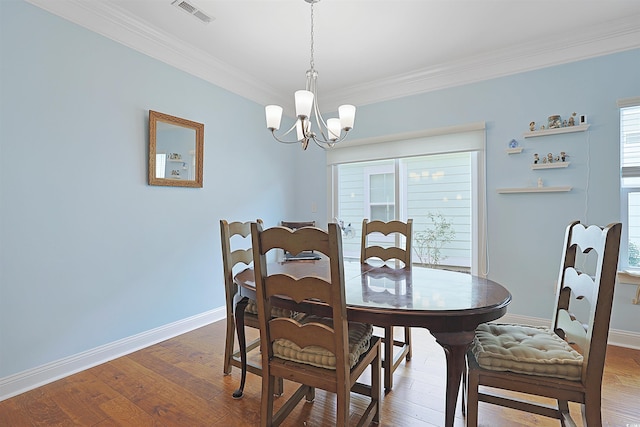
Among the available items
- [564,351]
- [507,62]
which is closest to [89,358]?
[564,351]

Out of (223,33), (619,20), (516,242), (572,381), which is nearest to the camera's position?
(572,381)

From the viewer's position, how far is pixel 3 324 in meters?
1.84

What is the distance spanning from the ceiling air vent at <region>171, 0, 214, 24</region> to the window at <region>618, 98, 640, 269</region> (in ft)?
11.0

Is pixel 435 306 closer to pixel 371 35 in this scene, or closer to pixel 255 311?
pixel 255 311

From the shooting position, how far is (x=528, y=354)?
1.25 meters

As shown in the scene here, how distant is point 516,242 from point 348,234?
1.80m

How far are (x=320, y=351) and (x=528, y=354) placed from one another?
85 cm

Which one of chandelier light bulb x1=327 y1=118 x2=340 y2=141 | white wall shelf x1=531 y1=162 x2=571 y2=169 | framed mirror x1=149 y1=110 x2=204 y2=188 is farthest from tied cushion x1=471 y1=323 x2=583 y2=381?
framed mirror x1=149 y1=110 x2=204 y2=188

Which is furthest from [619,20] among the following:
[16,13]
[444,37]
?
[16,13]

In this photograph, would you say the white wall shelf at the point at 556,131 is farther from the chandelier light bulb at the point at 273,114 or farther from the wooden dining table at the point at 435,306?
the chandelier light bulb at the point at 273,114

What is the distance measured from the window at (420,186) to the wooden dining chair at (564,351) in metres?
1.69

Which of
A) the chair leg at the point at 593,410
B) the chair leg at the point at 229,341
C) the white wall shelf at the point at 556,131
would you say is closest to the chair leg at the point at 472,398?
the chair leg at the point at 593,410

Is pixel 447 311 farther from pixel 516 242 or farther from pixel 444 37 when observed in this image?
pixel 444 37

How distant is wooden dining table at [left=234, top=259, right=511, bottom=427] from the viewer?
122 centimetres
